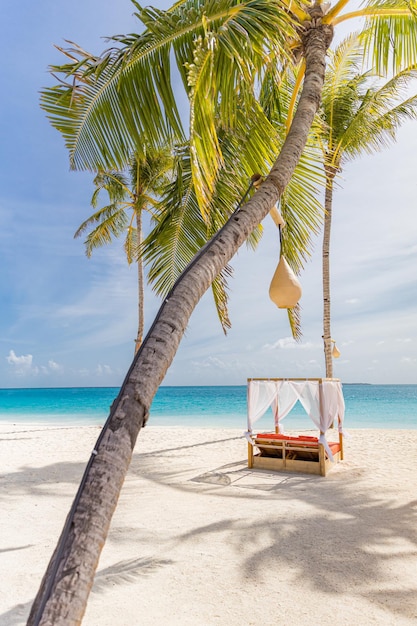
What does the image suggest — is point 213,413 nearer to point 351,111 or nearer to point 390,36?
point 351,111

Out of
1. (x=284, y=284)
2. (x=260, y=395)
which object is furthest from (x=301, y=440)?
(x=284, y=284)

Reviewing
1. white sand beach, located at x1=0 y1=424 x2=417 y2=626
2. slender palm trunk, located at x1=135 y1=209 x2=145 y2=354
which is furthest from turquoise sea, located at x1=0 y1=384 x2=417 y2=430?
white sand beach, located at x1=0 y1=424 x2=417 y2=626

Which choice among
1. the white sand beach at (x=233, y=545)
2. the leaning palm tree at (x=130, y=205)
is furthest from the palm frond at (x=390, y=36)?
the leaning palm tree at (x=130, y=205)

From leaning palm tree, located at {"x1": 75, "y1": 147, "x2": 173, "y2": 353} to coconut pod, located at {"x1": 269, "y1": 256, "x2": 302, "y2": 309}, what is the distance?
8457mm

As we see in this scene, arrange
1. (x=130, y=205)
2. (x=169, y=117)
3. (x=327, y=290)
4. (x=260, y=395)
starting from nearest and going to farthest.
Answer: (x=169, y=117) → (x=260, y=395) → (x=327, y=290) → (x=130, y=205)

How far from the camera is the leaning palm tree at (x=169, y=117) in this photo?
1.09 m

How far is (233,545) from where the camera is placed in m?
3.77

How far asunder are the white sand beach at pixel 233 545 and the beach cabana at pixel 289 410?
31 centimetres

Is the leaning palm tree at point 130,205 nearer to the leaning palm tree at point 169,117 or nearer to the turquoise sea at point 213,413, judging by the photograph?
the turquoise sea at point 213,413

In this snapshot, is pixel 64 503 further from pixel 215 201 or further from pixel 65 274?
pixel 65 274

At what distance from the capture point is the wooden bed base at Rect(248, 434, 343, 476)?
6516 mm

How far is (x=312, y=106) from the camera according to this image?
269 centimetres

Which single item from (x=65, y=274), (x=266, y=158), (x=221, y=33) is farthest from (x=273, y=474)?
(x=65, y=274)

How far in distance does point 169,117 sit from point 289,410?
17.0ft
